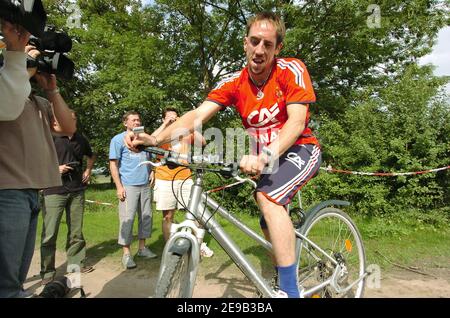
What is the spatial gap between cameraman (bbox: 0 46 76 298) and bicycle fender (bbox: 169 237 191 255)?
0.92 meters

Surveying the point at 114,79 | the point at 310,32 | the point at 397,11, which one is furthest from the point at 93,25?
the point at 397,11

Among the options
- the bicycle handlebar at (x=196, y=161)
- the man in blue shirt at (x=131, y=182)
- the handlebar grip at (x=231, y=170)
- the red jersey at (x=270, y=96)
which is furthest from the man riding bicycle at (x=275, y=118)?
the man in blue shirt at (x=131, y=182)

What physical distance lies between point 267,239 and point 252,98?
1.18 meters

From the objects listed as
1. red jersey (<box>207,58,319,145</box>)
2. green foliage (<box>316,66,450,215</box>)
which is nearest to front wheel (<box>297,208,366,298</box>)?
red jersey (<box>207,58,319,145</box>)

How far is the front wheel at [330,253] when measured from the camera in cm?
276

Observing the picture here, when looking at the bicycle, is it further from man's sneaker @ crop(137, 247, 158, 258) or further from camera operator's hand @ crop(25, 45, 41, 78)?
man's sneaker @ crop(137, 247, 158, 258)

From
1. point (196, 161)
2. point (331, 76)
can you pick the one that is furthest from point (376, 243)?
point (331, 76)

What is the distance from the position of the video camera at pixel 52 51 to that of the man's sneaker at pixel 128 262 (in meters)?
3.08

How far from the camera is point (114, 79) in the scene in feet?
44.6

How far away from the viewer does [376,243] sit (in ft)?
16.7

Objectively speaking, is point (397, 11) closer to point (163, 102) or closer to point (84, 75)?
point (163, 102)

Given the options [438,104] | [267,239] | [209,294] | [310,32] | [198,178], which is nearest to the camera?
[198,178]

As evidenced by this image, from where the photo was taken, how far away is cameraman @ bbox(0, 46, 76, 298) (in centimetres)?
190

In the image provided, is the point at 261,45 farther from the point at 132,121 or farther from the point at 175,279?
the point at 132,121
